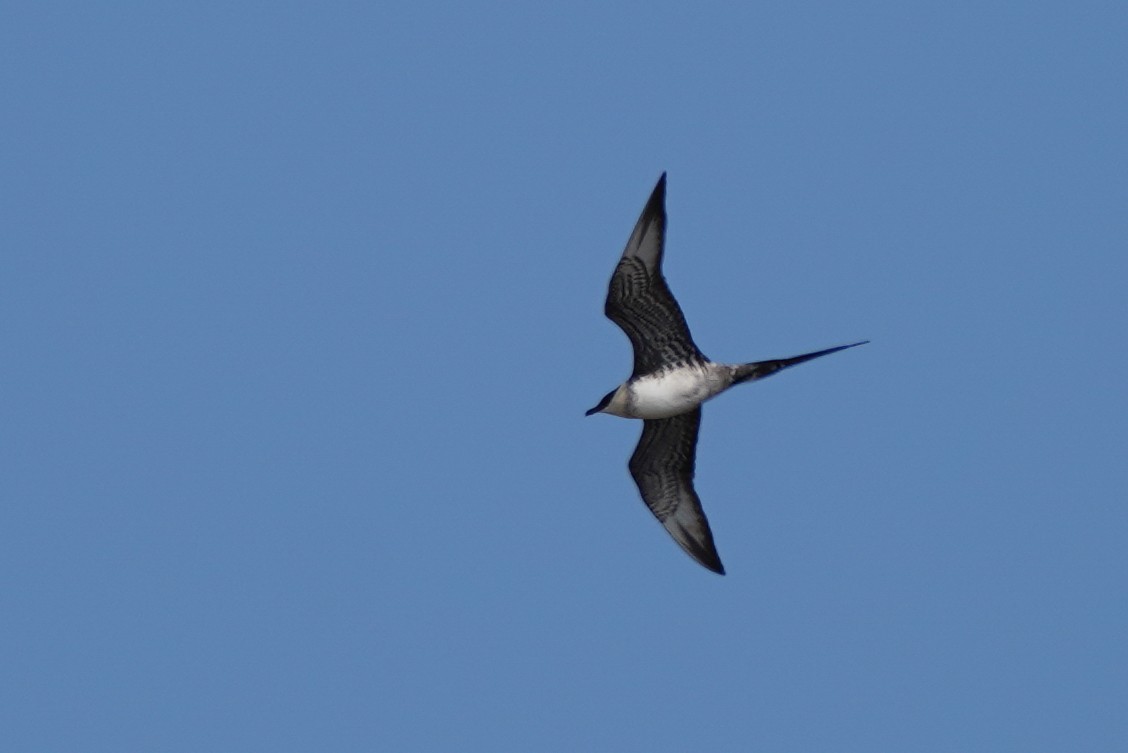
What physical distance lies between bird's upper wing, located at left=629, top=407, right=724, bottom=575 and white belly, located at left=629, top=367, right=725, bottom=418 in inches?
40.8

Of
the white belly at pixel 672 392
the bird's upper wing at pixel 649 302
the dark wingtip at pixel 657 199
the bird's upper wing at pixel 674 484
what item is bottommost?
the bird's upper wing at pixel 674 484

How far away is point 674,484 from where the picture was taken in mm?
20453

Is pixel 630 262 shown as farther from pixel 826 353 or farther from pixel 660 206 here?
pixel 826 353

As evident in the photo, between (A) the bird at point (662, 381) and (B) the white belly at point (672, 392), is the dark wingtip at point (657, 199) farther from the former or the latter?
(B) the white belly at point (672, 392)

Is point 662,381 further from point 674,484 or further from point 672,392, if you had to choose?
point 674,484

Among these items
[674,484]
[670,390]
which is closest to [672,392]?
[670,390]

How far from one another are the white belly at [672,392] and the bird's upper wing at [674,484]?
3.40 ft

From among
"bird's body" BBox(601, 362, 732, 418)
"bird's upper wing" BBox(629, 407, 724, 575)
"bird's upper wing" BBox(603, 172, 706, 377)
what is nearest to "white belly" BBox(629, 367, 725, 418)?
"bird's body" BBox(601, 362, 732, 418)

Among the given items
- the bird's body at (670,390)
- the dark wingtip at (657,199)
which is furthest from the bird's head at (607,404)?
the dark wingtip at (657,199)

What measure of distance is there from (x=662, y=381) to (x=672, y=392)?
0.50ft

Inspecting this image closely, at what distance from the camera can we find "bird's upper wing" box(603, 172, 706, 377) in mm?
18031

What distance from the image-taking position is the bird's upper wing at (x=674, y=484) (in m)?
20.2

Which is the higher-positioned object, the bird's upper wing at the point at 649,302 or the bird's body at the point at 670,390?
the bird's upper wing at the point at 649,302

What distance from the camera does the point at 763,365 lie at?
18406 mm
